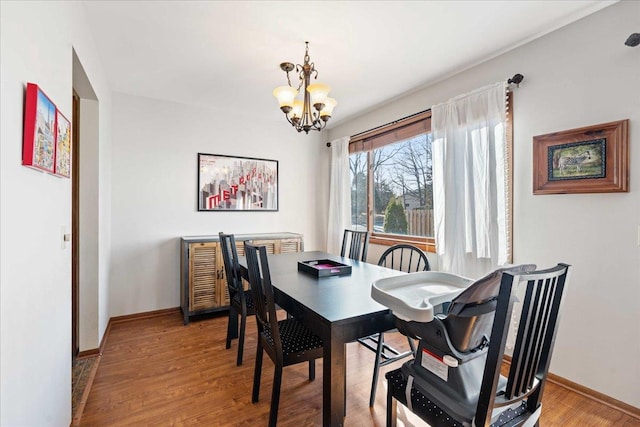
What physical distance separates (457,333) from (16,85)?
5.79ft

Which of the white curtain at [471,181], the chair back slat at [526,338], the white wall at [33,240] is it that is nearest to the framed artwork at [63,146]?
the white wall at [33,240]

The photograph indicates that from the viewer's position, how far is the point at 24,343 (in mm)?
1134

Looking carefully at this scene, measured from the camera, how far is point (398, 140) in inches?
142

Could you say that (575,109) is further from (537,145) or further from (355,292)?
(355,292)

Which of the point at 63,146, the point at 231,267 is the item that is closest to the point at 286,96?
the point at 63,146

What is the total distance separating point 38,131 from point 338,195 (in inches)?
135

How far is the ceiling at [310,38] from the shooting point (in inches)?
78.0

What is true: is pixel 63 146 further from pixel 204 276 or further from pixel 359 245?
pixel 359 245

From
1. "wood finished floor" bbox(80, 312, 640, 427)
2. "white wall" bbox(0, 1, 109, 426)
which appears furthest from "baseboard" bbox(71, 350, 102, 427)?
"white wall" bbox(0, 1, 109, 426)

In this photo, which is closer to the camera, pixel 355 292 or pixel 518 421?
pixel 518 421

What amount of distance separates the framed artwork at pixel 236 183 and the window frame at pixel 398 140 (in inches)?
49.2

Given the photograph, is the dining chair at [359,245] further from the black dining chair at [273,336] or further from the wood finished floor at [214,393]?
the black dining chair at [273,336]

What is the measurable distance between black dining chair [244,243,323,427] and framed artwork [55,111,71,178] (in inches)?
39.2

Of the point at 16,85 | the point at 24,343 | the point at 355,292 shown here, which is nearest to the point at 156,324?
the point at 24,343
